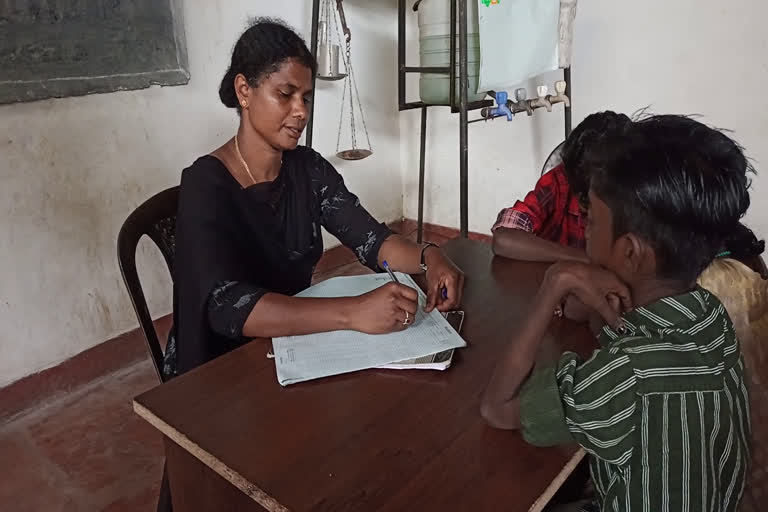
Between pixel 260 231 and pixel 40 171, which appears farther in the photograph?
pixel 40 171

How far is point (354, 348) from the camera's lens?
3.23 ft

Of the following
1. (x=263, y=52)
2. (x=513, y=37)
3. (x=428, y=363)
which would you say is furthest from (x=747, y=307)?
(x=513, y=37)

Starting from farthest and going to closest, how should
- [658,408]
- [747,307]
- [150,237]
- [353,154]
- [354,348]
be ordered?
1. [353,154]
2. [150,237]
3. [747,307]
4. [354,348]
5. [658,408]

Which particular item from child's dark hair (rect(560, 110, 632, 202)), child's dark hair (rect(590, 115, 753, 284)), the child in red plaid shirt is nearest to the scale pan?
the child in red plaid shirt

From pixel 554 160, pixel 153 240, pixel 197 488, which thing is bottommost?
pixel 197 488

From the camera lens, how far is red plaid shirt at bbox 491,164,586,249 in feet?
5.23

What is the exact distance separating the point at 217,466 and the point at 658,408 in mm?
538

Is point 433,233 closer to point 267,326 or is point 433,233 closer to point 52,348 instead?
point 52,348

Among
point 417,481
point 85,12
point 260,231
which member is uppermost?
point 85,12

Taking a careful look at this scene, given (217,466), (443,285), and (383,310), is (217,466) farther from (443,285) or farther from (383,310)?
(443,285)

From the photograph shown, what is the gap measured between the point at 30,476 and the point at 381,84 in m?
2.44

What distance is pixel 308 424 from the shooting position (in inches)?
31.8

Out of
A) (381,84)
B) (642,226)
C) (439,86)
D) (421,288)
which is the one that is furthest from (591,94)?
(642,226)

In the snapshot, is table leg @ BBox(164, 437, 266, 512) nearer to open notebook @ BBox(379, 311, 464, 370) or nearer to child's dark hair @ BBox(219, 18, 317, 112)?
open notebook @ BBox(379, 311, 464, 370)
